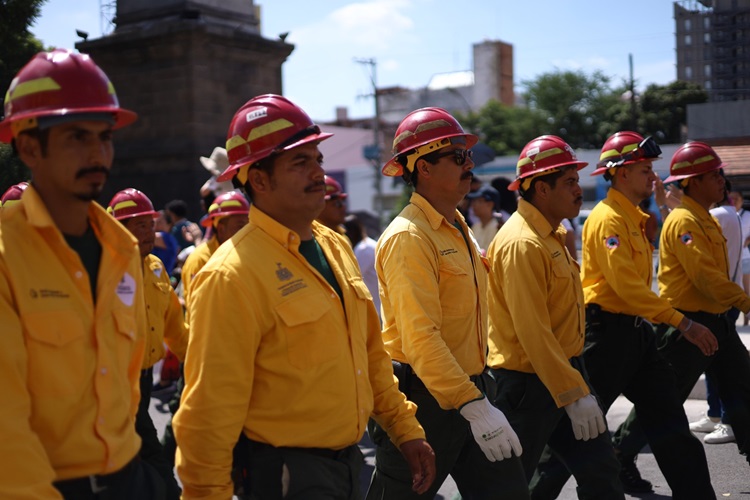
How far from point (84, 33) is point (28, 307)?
14.5 meters

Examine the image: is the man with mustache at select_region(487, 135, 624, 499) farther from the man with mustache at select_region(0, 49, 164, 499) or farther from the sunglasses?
the man with mustache at select_region(0, 49, 164, 499)

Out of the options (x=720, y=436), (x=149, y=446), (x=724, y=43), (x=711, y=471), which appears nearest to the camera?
(x=149, y=446)

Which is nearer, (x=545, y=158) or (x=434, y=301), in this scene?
(x=434, y=301)

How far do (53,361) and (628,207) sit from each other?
4.34 metres

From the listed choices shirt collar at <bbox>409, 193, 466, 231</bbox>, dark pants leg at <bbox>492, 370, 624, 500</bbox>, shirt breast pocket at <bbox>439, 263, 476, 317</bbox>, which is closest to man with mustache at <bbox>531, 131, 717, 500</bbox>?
dark pants leg at <bbox>492, 370, 624, 500</bbox>

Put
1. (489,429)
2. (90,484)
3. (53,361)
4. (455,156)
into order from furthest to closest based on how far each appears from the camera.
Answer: (455,156) < (489,429) < (90,484) < (53,361)

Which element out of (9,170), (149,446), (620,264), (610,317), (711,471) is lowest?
(711,471)

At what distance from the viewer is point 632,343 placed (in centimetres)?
574

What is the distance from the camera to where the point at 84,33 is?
16.0 metres

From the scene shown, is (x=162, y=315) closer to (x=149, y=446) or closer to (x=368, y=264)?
(x=149, y=446)

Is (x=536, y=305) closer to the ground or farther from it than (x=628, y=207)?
closer to the ground

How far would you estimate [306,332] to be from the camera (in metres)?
3.20

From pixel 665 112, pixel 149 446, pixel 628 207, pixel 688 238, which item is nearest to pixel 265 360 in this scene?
pixel 149 446

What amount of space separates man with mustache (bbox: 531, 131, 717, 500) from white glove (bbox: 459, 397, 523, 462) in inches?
56.3
